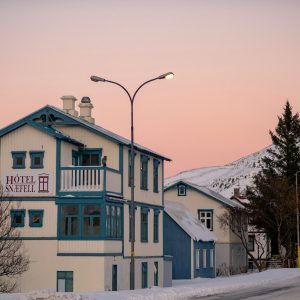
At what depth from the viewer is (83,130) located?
4909cm

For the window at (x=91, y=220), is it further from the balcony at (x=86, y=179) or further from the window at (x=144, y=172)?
the window at (x=144, y=172)

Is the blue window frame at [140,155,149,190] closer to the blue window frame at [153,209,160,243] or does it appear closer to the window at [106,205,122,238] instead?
the blue window frame at [153,209,160,243]

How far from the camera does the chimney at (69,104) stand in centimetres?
5169

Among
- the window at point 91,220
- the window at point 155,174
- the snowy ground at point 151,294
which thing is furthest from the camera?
the window at point 155,174

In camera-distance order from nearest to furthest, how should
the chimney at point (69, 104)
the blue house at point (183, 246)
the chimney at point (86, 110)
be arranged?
the chimney at point (69, 104)
the chimney at point (86, 110)
the blue house at point (183, 246)

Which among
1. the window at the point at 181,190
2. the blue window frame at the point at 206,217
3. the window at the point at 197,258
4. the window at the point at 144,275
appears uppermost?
the window at the point at 181,190

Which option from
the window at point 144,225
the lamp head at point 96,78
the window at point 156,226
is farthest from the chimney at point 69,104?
the lamp head at point 96,78

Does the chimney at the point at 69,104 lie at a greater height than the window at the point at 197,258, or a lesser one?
greater

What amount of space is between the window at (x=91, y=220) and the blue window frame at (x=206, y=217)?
33687mm

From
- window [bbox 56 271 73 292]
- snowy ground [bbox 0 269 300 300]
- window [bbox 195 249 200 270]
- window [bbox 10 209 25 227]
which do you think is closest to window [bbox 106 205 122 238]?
window [bbox 56 271 73 292]

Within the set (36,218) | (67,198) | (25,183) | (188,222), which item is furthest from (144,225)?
(188,222)

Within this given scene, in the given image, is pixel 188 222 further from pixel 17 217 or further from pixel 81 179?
pixel 17 217

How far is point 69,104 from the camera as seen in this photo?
170ft

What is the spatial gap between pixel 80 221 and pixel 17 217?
3671mm
